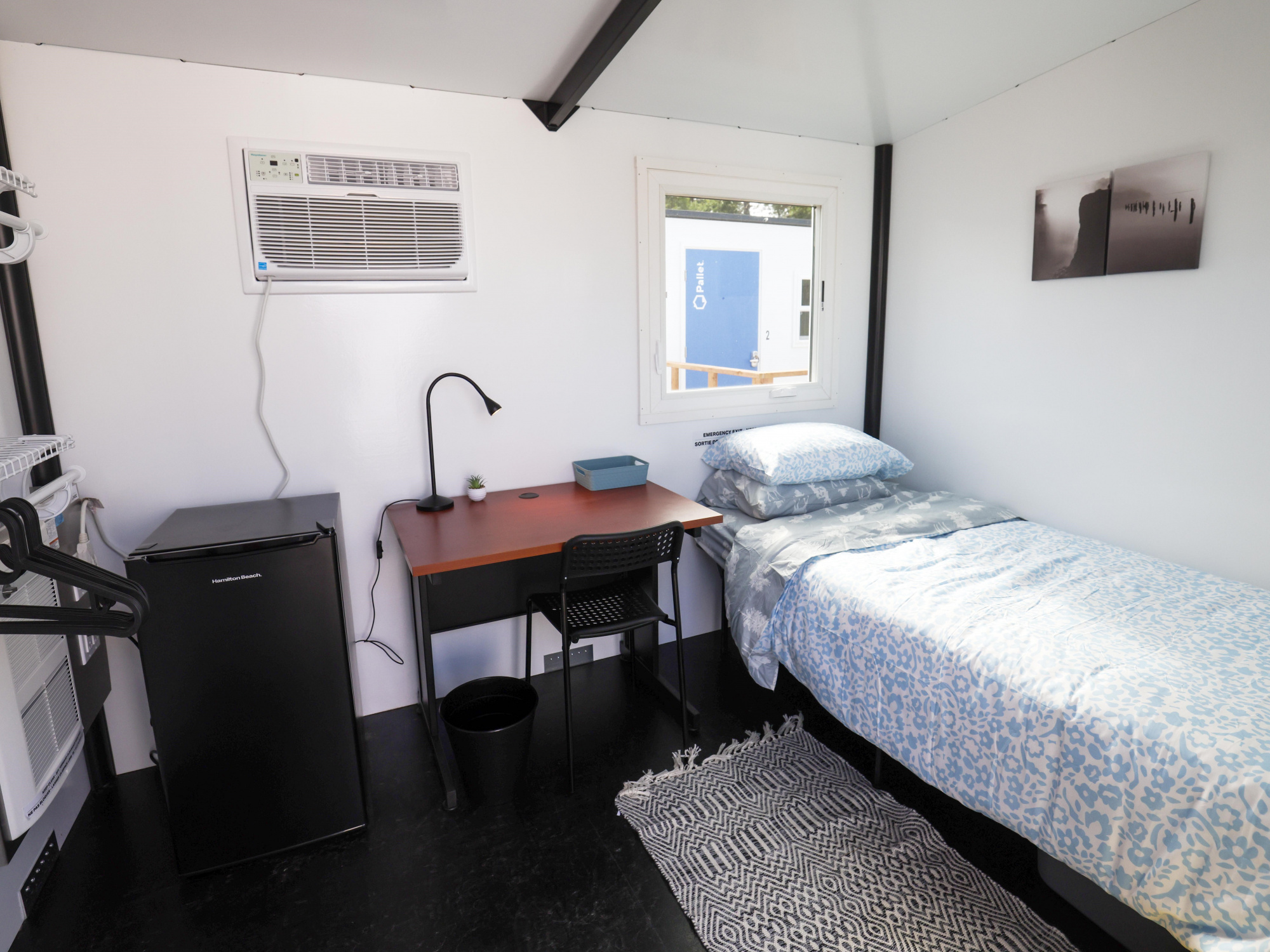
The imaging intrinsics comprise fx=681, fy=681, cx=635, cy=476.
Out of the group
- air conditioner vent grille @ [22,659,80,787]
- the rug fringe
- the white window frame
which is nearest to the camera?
air conditioner vent grille @ [22,659,80,787]

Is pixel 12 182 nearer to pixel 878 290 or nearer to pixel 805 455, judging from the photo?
pixel 805 455

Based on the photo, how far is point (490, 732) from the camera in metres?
2.10

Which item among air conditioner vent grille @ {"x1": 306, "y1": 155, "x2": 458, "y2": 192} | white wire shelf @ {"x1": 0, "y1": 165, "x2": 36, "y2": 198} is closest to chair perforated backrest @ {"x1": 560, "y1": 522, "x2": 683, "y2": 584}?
air conditioner vent grille @ {"x1": 306, "y1": 155, "x2": 458, "y2": 192}

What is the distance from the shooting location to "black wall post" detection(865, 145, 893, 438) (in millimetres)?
3295

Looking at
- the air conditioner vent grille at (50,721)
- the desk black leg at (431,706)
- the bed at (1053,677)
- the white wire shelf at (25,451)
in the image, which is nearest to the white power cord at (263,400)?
the desk black leg at (431,706)

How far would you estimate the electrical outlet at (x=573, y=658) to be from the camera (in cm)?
296

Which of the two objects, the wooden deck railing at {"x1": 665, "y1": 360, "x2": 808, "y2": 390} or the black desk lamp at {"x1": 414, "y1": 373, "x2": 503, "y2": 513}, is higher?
the wooden deck railing at {"x1": 665, "y1": 360, "x2": 808, "y2": 390}

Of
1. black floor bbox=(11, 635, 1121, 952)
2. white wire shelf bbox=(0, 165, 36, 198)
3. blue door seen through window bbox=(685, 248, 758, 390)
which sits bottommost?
black floor bbox=(11, 635, 1121, 952)

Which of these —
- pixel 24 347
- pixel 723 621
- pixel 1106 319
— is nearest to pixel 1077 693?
pixel 1106 319

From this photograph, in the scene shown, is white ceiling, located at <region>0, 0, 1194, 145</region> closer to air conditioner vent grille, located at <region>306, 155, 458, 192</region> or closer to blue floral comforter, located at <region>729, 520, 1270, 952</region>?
air conditioner vent grille, located at <region>306, 155, 458, 192</region>

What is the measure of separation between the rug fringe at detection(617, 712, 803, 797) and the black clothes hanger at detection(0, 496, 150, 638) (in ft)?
4.87

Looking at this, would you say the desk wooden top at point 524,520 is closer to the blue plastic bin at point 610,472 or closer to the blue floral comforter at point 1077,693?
the blue plastic bin at point 610,472

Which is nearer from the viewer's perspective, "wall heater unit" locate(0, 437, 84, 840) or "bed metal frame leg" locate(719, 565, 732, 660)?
"wall heater unit" locate(0, 437, 84, 840)

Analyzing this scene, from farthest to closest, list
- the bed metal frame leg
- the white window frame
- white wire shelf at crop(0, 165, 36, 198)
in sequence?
1. the bed metal frame leg
2. the white window frame
3. white wire shelf at crop(0, 165, 36, 198)
